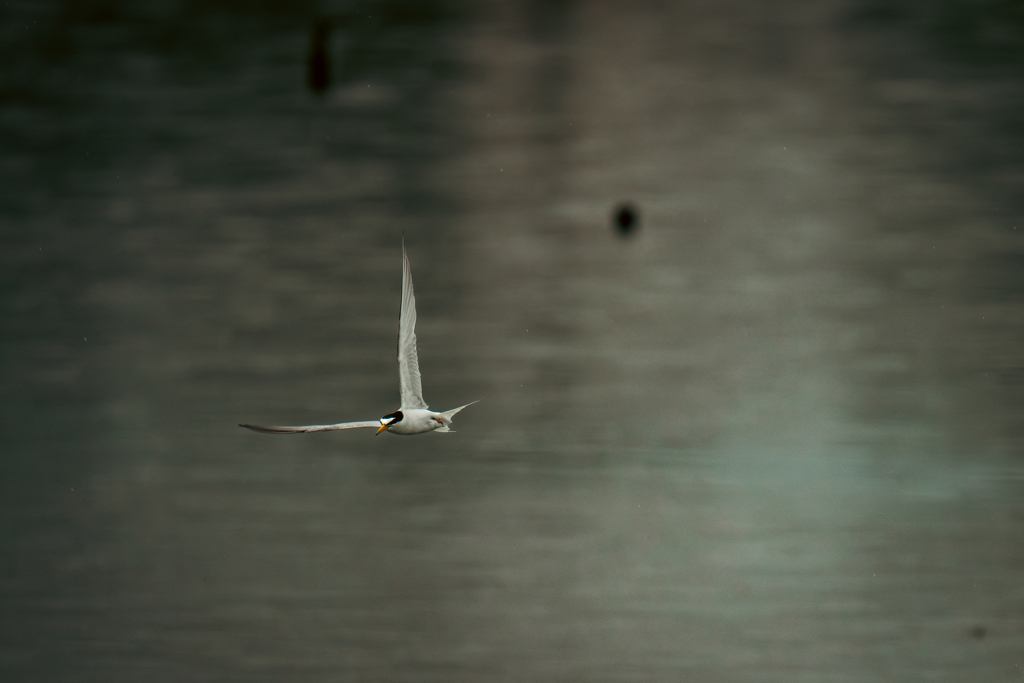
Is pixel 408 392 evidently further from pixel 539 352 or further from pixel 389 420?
pixel 539 352

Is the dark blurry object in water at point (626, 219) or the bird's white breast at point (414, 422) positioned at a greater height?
the dark blurry object in water at point (626, 219)

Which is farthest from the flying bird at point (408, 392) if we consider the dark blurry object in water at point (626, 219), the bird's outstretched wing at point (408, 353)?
the dark blurry object in water at point (626, 219)

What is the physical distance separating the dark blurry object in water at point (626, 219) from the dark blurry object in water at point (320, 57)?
0.83 meters

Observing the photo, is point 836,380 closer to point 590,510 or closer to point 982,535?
point 982,535

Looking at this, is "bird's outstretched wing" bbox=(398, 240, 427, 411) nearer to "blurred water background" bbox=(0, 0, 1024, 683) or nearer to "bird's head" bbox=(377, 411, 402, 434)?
"bird's head" bbox=(377, 411, 402, 434)

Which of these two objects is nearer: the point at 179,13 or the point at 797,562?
the point at 797,562

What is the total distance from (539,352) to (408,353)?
0.36m

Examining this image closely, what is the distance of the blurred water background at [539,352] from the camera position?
4.75 feet

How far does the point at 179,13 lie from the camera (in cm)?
156

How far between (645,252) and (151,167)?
1.34 m

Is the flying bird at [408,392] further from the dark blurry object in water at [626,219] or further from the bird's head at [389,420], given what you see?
the dark blurry object in water at [626,219]

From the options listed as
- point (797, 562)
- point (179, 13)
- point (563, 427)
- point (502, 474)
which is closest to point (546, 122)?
point (563, 427)

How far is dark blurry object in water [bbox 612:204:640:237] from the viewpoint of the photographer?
148 cm

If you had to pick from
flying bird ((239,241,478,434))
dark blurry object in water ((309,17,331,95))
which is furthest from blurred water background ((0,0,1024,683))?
flying bird ((239,241,478,434))
